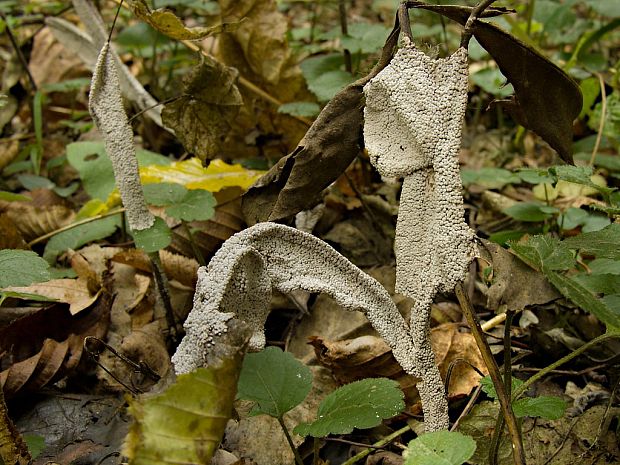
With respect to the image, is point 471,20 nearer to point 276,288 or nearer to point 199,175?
point 276,288

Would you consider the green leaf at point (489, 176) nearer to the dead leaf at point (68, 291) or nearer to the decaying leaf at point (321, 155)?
the decaying leaf at point (321, 155)

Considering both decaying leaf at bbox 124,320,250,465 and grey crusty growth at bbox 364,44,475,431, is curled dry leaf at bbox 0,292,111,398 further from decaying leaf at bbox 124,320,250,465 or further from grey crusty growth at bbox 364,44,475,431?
grey crusty growth at bbox 364,44,475,431

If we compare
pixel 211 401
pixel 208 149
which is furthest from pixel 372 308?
pixel 208 149

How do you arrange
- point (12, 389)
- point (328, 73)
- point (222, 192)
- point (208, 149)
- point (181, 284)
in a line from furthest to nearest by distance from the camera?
point (328, 73) < point (222, 192) < point (181, 284) < point (208, 149) < point (12, 389)

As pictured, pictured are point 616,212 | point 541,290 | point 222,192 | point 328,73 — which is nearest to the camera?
point 541,290

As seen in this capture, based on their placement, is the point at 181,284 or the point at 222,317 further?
the point at 181,284

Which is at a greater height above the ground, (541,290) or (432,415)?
(541,290)

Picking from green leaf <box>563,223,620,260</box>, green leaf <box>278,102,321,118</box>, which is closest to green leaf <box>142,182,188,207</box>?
green leaf <box>278,102,321,118</box>

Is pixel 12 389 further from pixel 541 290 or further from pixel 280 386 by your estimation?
pixel 541 290
